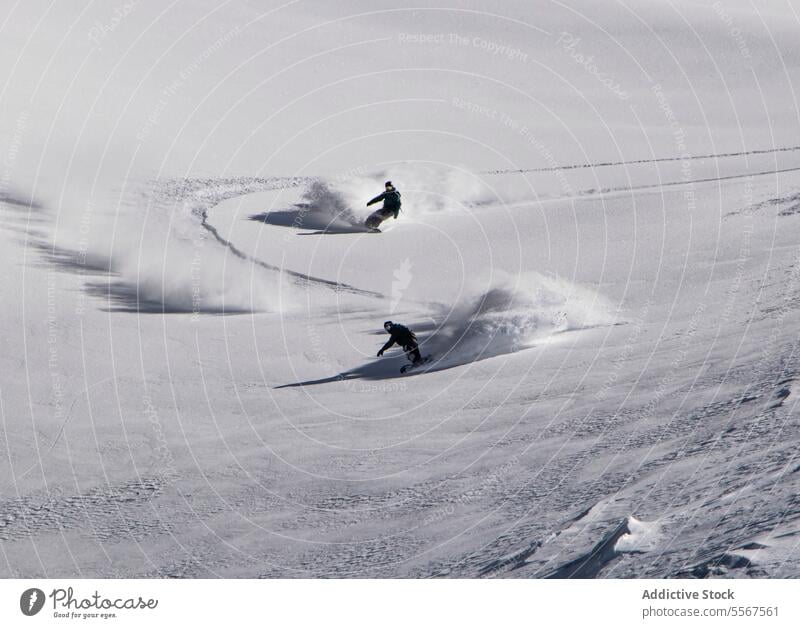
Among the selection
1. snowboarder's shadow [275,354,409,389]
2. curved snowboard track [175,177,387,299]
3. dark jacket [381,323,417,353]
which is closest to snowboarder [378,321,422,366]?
dark jacket [381,323,417,353]

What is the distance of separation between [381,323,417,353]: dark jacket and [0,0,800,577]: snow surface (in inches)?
20.0

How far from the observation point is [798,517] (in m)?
12.1

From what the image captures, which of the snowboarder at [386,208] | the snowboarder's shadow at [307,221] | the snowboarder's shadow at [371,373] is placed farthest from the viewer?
the snowboarder's shadow at [307,221]

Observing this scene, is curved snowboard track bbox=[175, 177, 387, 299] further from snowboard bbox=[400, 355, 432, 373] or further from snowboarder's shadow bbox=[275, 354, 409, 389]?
snowboard bbox=[400, 355, 432, 373]

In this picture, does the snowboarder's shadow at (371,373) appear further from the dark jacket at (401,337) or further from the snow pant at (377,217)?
the snow pant at (377,217)

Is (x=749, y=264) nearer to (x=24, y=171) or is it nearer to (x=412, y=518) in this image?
(x=412, y=518)

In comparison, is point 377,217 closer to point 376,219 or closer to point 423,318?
point 376,219

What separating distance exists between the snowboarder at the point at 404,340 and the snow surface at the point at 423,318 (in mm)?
395

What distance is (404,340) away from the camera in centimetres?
1983

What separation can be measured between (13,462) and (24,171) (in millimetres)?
19608

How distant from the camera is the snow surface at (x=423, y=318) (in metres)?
14.3

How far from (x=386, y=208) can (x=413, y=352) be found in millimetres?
9069

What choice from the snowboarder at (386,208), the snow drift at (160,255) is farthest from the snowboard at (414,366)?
the snowboarder at (386,208)

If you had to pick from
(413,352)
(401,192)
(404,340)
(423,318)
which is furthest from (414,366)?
(401,192)
